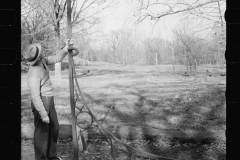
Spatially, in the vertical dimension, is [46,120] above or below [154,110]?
above

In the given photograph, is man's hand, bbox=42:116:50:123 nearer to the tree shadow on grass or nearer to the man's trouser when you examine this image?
the man's trouser

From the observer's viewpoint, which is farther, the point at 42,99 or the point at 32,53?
the point at 42,99

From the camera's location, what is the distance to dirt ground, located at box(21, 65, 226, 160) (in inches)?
102

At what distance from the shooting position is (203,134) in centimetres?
288

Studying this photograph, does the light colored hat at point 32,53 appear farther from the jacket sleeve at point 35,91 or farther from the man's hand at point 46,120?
the man's hand at point 46,120

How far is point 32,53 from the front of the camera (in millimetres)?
1603

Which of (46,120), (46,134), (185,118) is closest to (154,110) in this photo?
(185,118)

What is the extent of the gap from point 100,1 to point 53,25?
0.99 meters

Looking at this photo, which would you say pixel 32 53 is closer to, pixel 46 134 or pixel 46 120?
pixel 46 120

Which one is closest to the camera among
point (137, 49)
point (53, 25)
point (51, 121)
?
point (51, 121)

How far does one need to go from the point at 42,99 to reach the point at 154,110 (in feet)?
12.3
